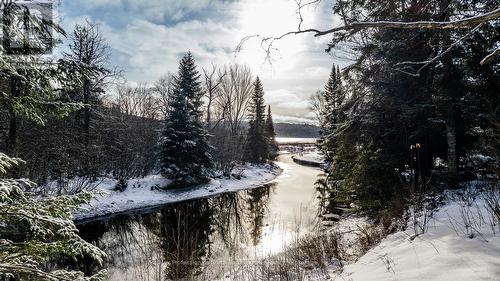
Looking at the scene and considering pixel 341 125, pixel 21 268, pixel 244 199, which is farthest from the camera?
pixel 244 199

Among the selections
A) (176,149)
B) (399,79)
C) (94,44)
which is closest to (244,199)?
(176,149)

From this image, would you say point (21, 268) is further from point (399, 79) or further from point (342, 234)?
point (399, 79)

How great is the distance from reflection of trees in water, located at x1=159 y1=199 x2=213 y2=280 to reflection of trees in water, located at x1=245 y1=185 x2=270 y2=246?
5.23 feet

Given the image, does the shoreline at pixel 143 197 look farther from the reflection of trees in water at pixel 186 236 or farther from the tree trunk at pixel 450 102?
the tree trunk at pixel 450 102

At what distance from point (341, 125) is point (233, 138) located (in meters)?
24.5

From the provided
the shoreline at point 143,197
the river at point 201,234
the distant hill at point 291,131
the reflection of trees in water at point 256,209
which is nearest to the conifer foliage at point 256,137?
the shoreline at point 143,197

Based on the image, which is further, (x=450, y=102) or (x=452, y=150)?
(x=452, y=150)

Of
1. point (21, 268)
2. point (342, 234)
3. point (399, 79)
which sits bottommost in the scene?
point (342, 234)

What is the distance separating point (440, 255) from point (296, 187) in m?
19.0

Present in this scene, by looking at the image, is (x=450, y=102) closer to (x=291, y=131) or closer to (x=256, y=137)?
(x=256, y=137)

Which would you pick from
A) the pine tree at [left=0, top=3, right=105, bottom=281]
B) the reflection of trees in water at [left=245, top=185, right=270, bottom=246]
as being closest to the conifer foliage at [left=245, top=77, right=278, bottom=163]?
the reflection of trees in water at [left=245, top=185, right=270, bottom=246]

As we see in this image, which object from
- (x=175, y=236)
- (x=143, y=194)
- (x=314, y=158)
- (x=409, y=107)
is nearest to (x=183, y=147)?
(x=143, y=194)

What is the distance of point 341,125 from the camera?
9930 mm

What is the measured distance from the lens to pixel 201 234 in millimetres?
11539
